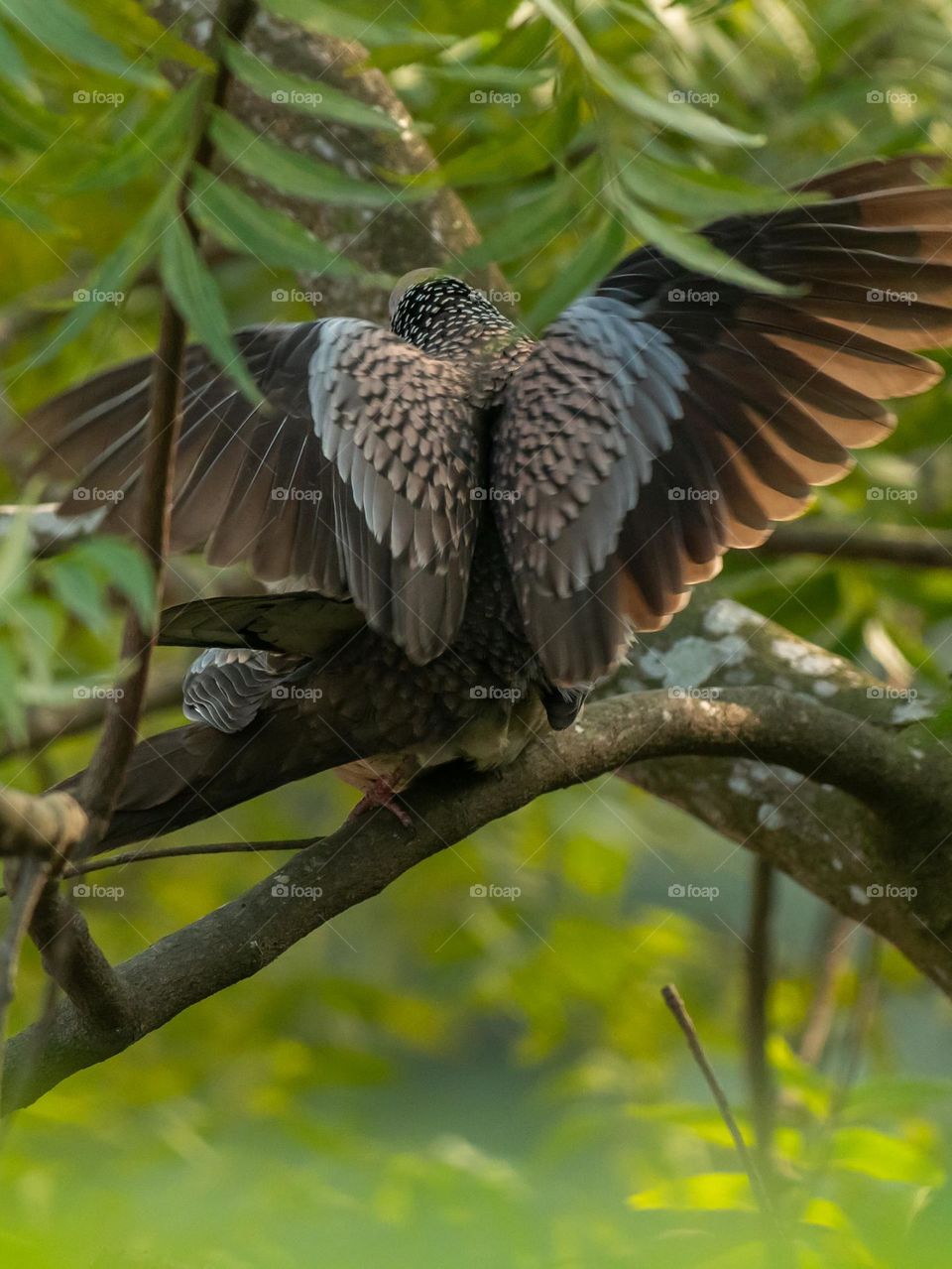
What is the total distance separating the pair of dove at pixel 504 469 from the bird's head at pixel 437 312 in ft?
1.21

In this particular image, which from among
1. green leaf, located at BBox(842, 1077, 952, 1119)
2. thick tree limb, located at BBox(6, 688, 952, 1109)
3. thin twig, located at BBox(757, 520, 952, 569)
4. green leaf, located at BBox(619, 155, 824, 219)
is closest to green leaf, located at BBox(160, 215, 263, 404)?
green leaf, located at BBox(619, 155, 824, 219)

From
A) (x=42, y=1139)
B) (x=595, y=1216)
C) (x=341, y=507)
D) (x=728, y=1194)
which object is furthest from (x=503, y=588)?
(x=42, y=1139)

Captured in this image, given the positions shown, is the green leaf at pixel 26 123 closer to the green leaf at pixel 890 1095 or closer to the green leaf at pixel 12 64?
the green leaf at pixel 12 64

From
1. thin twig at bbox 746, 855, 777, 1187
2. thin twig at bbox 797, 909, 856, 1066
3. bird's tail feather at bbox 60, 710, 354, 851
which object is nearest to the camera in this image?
bird's tail feather at bbox 60, 710, 354, 851

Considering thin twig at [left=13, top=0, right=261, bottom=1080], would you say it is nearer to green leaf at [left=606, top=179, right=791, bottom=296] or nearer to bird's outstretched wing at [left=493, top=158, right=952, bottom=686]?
green leaf at [left=606, top=179, right=791, bottom=296]

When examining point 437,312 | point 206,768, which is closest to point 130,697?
point 206,768

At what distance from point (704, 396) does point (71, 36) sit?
4.29 feet

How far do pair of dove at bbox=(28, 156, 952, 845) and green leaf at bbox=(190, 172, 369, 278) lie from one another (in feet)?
2.47

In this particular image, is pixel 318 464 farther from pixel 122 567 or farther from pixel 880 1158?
pixel 880 1158

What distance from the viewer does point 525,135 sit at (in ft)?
6.59

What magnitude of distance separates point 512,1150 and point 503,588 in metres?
2.77

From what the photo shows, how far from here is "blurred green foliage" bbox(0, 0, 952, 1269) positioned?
1316 mm

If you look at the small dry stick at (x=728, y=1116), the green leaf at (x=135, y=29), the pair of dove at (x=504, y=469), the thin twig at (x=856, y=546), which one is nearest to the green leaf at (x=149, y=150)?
the green leaf at (x=135, y=29)

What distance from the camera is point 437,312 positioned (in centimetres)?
274
